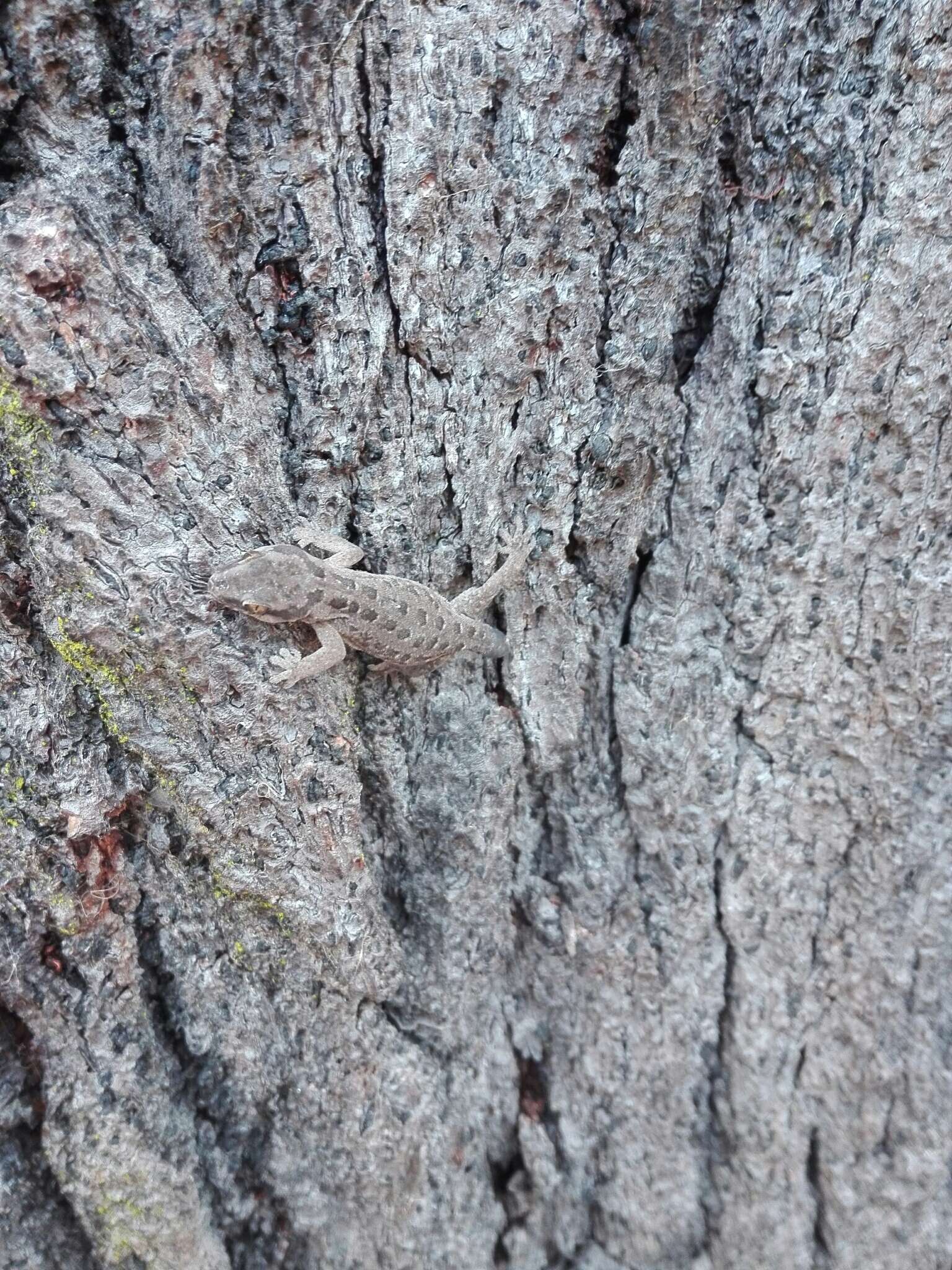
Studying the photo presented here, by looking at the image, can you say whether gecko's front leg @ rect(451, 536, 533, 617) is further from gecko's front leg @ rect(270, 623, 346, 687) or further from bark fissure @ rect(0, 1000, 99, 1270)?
bark fissure @ rect(0, 1000, 99, 1270)

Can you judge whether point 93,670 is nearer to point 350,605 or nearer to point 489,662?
point 350,605

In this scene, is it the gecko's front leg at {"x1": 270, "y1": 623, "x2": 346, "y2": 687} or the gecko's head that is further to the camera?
the gecko's front leg at {"x1": 270, "y1": 623, "x2": 346, "y2": 687}

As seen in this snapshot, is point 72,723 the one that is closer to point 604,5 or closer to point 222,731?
point 222,731

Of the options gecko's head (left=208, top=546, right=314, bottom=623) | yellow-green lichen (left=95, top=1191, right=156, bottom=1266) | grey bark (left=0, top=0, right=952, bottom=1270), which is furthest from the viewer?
yellow-green lichen (left=95, top=1191, right=156, bottom=1266)

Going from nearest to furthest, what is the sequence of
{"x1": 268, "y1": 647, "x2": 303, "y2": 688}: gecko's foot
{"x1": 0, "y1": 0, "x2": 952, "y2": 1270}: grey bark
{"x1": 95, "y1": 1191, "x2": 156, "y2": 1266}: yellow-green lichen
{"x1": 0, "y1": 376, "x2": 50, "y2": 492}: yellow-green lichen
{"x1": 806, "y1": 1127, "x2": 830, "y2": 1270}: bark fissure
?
{"x1": 0, "y1": 376, "x2": 50, "y2": 492}: yellow-green lichen → {"x1": 0, "y1": 0, "x2": 952, "y2": 1270}: grey bark → {"x1": 268, "y1": 647, "x2": 303, "y2": 688}: gecko's foot → {"x1": 95, "y1": 1191, "x2": 156, "y2": 1266}: yellow-green lichen → {"x1": 806, "y1": 1127, "x2": 830, "y2": 1270}: bark fissure

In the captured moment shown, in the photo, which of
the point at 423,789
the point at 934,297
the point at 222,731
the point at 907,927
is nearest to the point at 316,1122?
the point at 423,789

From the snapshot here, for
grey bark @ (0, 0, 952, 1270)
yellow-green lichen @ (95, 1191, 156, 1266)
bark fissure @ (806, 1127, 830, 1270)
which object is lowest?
bark fissure @ (806, 1127, 830, 1270)

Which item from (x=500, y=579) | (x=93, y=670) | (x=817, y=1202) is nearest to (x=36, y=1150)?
(x=93, y=670)

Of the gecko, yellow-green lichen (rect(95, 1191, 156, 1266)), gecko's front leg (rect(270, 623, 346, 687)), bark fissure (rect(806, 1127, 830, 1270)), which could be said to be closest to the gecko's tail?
the gecko

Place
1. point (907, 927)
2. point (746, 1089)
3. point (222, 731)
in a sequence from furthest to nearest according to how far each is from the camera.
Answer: point (746, 1089), point (907, 927), point (222, 731)
